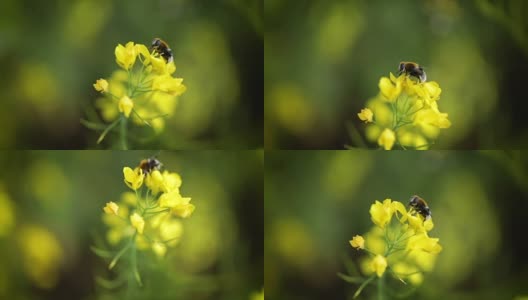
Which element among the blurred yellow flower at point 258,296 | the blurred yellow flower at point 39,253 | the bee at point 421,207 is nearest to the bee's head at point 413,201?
the bee at point 421,207

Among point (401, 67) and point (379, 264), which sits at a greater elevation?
point (401, 67)

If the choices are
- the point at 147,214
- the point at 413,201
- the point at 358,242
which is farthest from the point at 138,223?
the point at 413,201

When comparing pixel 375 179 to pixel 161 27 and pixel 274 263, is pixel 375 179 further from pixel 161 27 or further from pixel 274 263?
pixel 161 27

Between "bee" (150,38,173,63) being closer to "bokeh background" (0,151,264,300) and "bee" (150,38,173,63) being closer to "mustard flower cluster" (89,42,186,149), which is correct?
"mustard flower cluster" (89,42,186,149)

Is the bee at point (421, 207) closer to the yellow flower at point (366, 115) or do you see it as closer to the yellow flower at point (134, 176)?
the yellow flower at point (366, 115)

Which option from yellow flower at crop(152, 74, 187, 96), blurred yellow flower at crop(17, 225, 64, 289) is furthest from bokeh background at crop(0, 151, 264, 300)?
yellow flower at crop(152, 74, 187, 96)

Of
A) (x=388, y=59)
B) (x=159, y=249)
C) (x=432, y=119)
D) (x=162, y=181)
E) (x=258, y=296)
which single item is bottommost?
(x=258, y=296)

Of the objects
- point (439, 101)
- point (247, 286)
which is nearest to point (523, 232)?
point (439, 101)

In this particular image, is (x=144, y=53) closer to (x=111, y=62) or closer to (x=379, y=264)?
(x=111, y=62)
